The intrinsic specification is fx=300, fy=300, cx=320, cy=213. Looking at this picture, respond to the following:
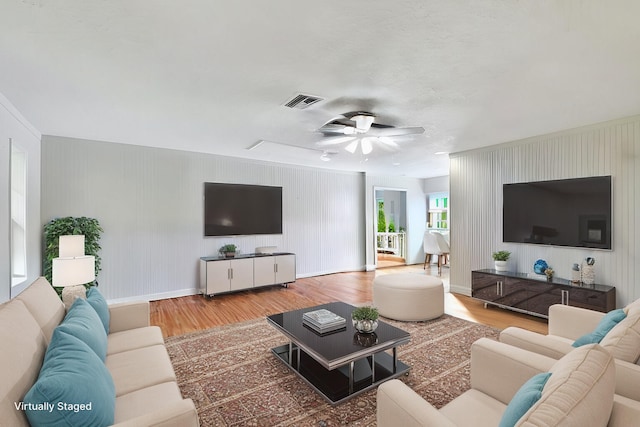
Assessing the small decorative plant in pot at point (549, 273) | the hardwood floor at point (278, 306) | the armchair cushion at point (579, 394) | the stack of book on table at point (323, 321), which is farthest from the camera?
the small decorative plant in pot at point (549, 273)

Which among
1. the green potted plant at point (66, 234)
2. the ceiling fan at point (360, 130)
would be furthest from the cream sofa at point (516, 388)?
the green potted plant at point (66, 234)

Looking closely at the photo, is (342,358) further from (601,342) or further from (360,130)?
(360,130)

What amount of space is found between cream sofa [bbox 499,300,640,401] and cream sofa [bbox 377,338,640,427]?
248mm

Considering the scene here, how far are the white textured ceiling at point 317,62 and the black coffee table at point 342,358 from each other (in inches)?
82.6

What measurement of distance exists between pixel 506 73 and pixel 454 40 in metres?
0.74

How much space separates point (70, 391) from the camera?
1.10 metres

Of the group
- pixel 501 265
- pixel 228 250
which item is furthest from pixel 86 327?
pixel 501 265

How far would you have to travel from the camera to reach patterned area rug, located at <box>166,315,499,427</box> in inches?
78.5

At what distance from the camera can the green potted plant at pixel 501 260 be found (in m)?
4.43

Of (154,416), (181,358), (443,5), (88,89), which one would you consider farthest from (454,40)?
(181,358)

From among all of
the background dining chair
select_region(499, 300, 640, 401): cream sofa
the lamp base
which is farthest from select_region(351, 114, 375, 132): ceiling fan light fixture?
the background dining chair

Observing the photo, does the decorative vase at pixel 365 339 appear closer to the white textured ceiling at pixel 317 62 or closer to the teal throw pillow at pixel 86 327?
the teal throw pillow at pixel 86 327

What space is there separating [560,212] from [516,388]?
350 cm

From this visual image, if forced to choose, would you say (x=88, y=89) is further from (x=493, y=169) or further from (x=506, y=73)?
(x=493, y=169)
